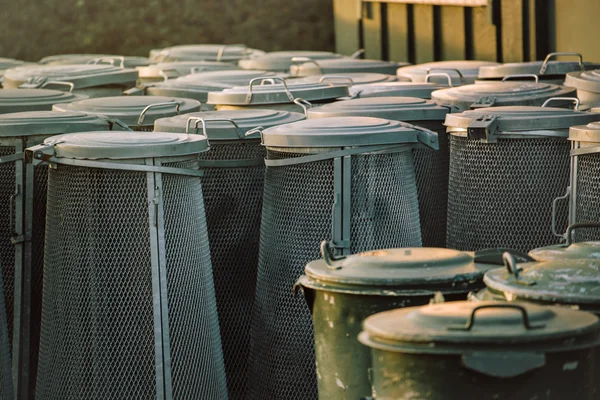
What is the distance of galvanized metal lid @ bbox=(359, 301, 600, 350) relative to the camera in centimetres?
285

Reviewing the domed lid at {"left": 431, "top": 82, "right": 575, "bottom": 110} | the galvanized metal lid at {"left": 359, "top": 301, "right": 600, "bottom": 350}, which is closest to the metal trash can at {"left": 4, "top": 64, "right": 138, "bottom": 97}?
the domed lid at {"left": 431, "top": 82, "right": 575, "bottom": 110}

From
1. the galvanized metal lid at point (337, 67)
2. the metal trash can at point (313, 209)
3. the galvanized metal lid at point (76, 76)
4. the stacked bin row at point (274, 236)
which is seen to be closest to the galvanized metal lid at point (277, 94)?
the stacked bin row at point (274, 236)

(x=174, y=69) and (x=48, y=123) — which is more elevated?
(x=174, y=69)

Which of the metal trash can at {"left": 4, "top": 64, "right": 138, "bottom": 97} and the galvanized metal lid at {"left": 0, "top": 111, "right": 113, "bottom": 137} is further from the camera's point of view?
the metal trash can at {"left": 4, "top": 64, "right": 138, "bottom": 97}

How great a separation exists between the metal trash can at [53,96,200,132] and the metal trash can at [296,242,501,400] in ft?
8.40

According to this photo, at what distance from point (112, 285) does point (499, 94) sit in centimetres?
255

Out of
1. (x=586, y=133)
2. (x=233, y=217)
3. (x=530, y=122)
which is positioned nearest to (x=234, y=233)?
(x=233, y=217)

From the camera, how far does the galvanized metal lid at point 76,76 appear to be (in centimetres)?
846

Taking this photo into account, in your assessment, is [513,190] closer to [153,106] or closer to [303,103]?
[303,103]

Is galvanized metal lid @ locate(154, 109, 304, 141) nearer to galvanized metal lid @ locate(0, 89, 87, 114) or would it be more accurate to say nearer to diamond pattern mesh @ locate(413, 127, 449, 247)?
diamond pattern mesh @ locate(413, 127, 449, 247)

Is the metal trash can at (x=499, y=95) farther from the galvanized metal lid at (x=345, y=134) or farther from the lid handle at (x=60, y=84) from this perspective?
the lid handle at (x=60, y=84)

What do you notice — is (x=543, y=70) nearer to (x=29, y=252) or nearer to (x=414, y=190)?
(x=414, y=190)

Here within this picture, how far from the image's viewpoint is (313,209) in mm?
4801

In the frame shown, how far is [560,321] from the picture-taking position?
2.95m
